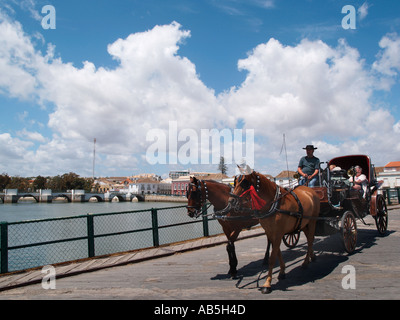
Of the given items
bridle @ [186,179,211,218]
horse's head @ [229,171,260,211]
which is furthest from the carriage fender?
bridle @ [186,179,211,218]

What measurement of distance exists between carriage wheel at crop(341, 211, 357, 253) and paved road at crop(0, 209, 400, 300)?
224mm

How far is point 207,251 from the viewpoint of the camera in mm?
8461

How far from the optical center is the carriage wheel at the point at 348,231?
22.5ft

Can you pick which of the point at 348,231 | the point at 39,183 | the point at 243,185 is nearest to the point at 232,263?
the point at 243,185

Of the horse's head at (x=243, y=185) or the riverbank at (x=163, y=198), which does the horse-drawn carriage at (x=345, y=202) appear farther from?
the riverbank at (x=163, y=198)

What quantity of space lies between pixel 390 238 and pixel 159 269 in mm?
7011

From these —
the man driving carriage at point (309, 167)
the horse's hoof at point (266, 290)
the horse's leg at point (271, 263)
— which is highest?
the man driving carriage at point (309, 167)

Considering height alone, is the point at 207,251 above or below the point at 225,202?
below

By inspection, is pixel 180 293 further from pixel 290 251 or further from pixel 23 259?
pixel 23 259

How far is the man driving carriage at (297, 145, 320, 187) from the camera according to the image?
7473 mm

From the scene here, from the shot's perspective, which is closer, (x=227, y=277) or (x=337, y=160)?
(x=227, y=277)

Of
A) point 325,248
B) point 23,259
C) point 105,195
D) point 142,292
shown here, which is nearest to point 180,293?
point 142,292

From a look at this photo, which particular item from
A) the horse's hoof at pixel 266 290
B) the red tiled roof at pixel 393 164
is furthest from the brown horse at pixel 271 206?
the red tiled roof at pixel 393 164

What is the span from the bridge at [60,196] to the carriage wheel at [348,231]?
110 metres
